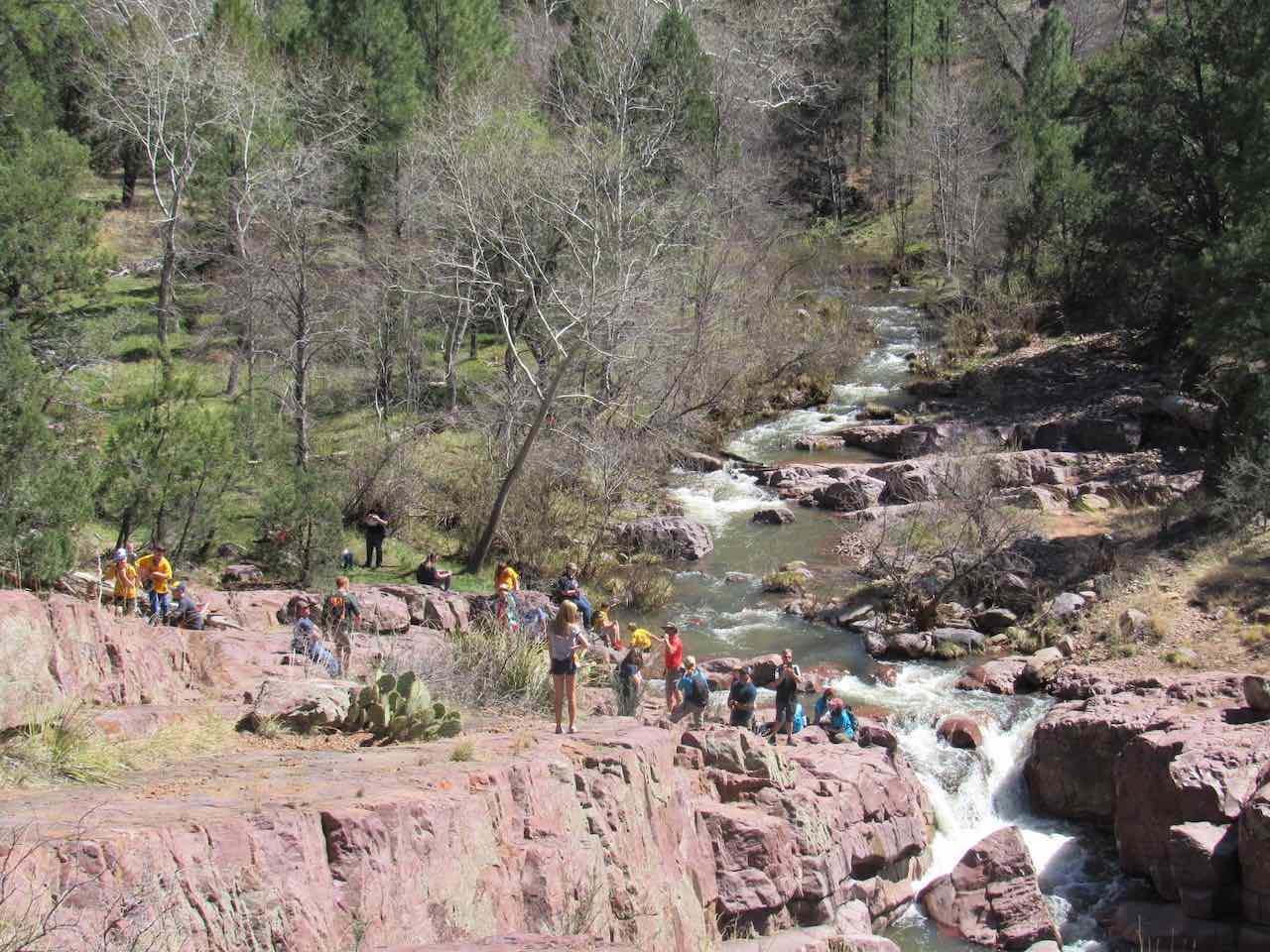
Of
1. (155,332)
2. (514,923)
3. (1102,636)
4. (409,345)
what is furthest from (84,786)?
(155,332)

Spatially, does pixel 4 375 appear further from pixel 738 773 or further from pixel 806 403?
pixel 806 403

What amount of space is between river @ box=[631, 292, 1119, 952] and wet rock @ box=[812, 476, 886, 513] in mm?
456

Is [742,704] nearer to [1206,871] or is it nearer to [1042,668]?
[1206,871]

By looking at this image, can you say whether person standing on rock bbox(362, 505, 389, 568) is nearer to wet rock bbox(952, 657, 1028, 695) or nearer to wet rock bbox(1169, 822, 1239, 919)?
wet rock bbox(952, 657, 1028, 695)

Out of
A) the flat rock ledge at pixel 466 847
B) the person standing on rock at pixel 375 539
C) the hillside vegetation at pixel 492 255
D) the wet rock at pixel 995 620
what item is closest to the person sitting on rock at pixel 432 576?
the hillside vegetation at pixel 492 255

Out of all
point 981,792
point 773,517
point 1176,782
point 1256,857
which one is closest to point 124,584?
point 981,792

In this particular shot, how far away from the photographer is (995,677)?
18.8m

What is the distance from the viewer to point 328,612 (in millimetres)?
16297

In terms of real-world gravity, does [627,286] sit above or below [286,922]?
above

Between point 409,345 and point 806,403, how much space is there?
13.0m

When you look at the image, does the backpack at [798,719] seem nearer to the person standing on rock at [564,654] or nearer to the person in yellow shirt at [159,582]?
the person standing on rock at [564,654]

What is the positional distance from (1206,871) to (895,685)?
669 centimetres

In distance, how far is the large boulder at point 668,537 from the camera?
25766mm

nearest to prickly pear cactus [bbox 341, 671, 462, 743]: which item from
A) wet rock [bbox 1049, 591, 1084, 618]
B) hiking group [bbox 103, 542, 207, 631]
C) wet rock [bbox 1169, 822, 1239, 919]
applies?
hiking group [bbox 103, 542, 207, 631]
